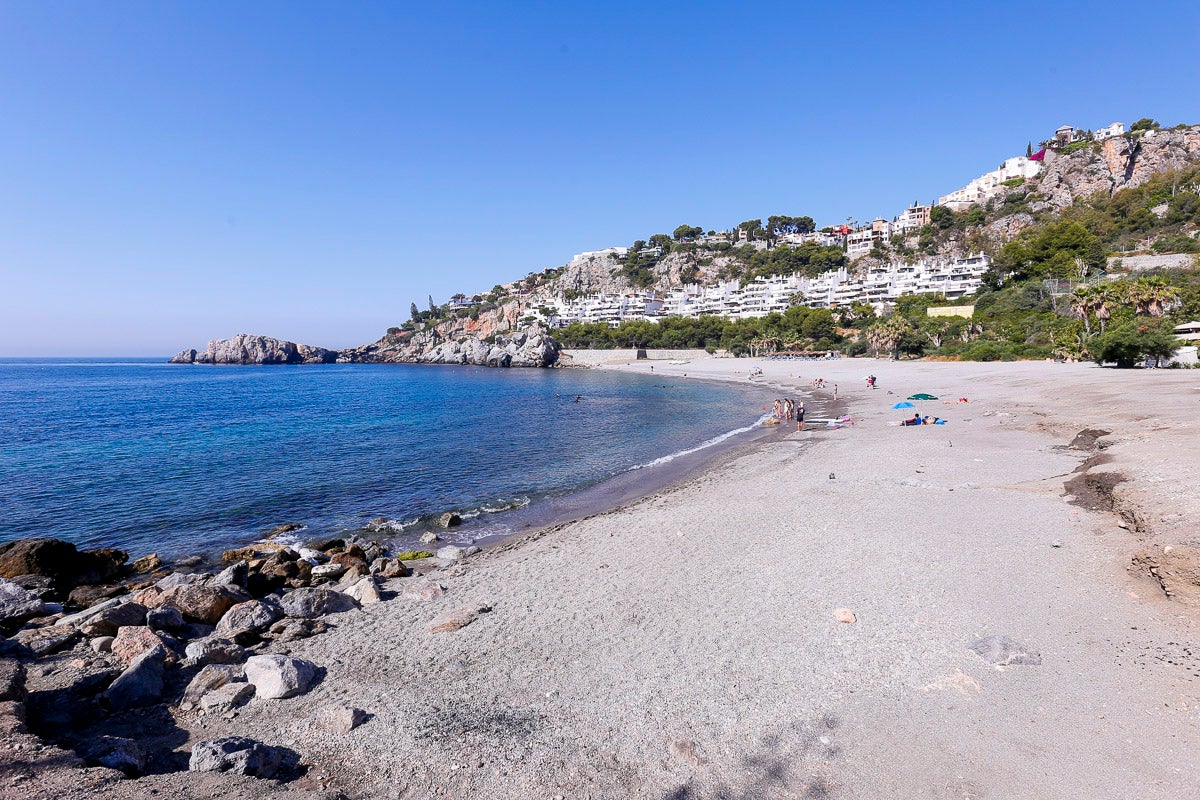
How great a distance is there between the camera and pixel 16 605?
1006cm

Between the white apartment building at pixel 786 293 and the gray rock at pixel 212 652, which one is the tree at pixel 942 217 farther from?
the gray rock at pixel 212 652

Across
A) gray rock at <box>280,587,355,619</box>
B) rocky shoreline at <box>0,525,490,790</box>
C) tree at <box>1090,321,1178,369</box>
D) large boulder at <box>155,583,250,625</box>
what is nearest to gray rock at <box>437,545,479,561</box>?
rocky shoreline at <box>0,525,490,790</box>

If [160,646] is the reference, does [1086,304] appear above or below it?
above

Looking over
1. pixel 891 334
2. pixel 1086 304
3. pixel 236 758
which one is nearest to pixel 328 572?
pixel 236 758

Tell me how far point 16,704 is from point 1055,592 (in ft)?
46.1

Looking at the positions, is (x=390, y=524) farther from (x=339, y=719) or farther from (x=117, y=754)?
(x=117, y=754)

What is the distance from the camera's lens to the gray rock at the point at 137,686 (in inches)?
275

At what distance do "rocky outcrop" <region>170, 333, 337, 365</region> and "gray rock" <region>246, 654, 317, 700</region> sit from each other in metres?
196

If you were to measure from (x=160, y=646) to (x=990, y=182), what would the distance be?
738 ft

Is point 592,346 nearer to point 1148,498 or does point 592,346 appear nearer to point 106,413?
point 106,413

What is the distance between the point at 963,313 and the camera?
8856 centimetres

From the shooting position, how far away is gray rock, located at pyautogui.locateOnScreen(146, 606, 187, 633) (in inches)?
360

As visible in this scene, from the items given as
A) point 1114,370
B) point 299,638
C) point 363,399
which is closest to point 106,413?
point 363,399

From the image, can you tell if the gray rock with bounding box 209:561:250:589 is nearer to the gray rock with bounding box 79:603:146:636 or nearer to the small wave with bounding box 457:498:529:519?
the gray rock with bounding box 79:603:146:636
